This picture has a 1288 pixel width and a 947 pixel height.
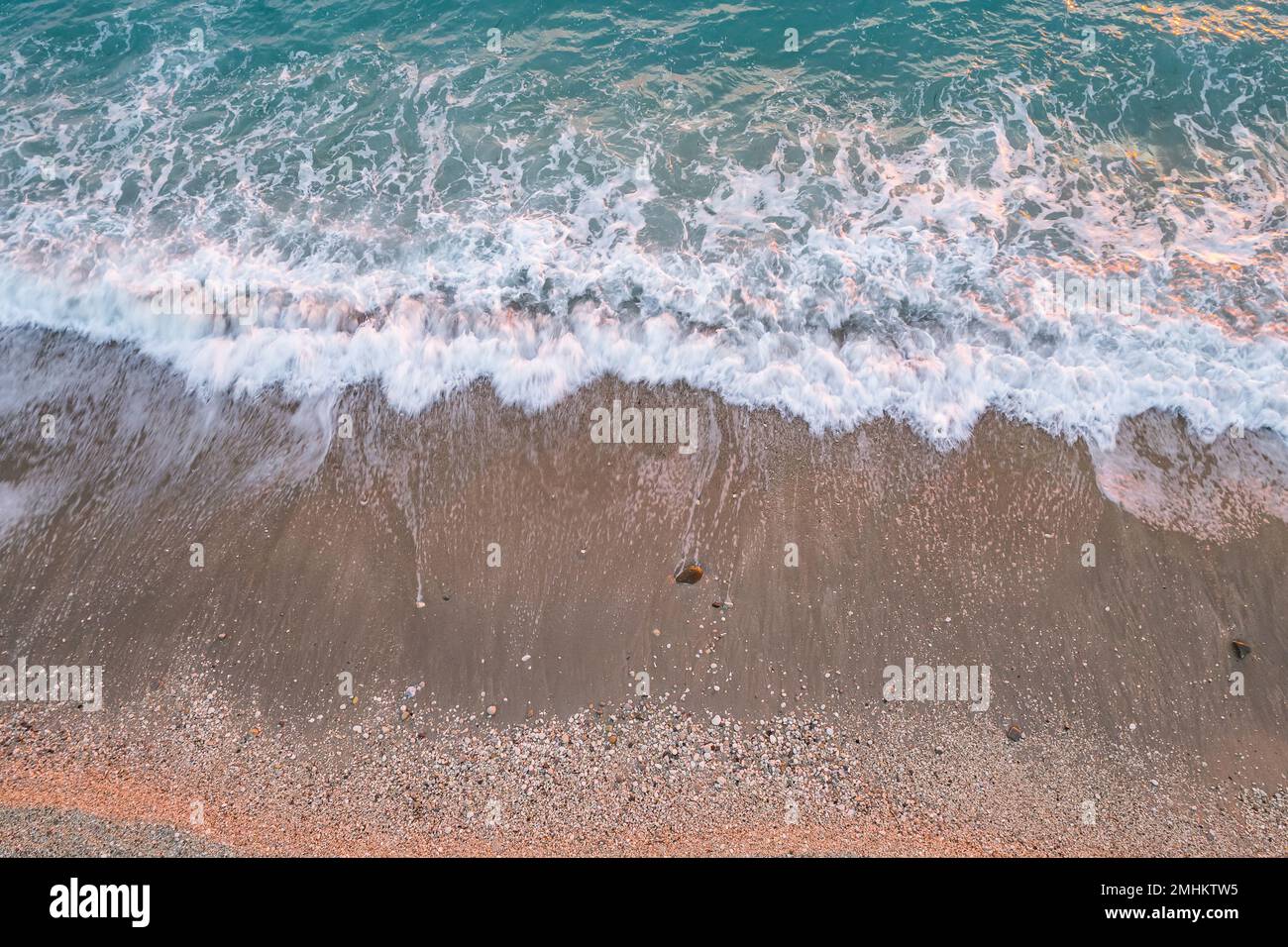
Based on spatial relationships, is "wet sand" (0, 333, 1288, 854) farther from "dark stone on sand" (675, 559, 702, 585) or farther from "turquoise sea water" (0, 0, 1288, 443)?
"turquoise sea water" (0, 0, 1288, 443)

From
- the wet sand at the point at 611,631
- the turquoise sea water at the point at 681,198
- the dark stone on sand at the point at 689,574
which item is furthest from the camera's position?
the turquoise sea water at the point at 681,198

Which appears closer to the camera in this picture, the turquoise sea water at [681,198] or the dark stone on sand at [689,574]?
the dark stone on sand at [689,574]

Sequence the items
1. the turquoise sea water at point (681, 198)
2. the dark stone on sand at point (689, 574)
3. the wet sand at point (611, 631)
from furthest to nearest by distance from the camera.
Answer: the turquoise sea water at point (681, 198) < the dark stone on sand at point (689, 574) < the wet sand at point (611, 631)

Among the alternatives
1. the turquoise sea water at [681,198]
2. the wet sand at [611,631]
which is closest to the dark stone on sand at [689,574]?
the wet sand at [611,631]

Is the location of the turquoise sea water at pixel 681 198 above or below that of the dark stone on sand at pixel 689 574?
above

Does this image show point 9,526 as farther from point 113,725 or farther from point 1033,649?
point 1033,649

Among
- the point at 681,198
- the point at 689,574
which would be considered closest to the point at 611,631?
the point at 689,574

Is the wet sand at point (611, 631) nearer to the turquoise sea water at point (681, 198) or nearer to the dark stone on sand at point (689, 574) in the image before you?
the dark stone on sand at point (689, 574)
